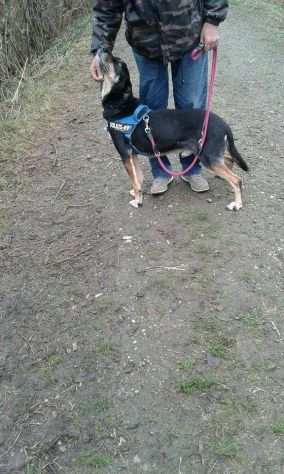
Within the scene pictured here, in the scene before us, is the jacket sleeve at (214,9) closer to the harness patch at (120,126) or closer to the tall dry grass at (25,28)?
the harness patch at (120,126)

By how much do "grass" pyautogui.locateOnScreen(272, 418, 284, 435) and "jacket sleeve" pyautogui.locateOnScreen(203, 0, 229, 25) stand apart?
2.44 m

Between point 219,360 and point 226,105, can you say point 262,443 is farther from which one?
point 226,105

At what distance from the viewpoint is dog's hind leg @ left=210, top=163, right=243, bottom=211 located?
3738 millimetres

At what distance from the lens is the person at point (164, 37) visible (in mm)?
3141

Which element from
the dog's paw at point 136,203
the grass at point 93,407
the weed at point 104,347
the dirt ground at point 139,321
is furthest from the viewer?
the dog's paw at point 136,203

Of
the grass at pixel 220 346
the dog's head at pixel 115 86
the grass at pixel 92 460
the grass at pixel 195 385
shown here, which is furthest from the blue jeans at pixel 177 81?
the grass at pixel 92 460

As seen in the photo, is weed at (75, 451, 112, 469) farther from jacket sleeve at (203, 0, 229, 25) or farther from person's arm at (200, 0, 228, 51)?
jacket sleeve at (203, 0, 229, 25)

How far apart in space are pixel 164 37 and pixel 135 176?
3.62ft

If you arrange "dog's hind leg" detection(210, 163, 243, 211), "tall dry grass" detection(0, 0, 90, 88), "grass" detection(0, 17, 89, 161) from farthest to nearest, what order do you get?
"tall dry grass" detection(0, 0, 90, 88) < "grass" detection(0, 17, 89, 161) < "dog's hind leg" detection(210, 163, 243, 211)

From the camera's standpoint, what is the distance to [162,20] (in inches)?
124

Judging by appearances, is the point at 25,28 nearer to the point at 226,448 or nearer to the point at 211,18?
the point at 211,18

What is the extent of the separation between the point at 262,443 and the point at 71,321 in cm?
143

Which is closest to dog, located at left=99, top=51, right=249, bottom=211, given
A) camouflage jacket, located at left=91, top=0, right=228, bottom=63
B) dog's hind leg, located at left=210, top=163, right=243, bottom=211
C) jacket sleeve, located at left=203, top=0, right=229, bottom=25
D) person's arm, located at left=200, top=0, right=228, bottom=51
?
dog's hind leg, located at left=210, top=163, right=243, bottom=211

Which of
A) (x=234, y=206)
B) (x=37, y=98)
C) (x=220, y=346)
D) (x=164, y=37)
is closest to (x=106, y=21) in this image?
(x=164, y=37)
